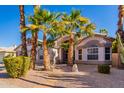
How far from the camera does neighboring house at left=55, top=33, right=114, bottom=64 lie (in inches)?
1068

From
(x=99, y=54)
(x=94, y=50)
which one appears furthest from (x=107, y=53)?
(x=94, y=50)

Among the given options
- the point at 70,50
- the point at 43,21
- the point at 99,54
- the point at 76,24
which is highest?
the point at 76,24

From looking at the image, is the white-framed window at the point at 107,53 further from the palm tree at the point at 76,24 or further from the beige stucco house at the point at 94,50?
the palm tree at the point at 76,24

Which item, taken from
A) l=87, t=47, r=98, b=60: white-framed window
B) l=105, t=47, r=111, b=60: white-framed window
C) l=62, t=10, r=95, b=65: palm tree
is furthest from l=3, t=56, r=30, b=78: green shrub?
l=87, t=47, r=98, b=60: white-framed window

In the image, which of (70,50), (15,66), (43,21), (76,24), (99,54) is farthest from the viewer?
(99,54)

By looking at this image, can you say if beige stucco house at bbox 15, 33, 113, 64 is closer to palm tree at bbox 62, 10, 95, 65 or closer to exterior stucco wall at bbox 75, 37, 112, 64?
exterior stucco wall at bbox 75, 37, 112, 64

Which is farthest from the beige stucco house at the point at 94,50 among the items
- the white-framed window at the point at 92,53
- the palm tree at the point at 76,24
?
the palm tree at the point at 76,24

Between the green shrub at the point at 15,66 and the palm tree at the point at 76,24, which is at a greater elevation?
the palm tree at the point at 76,24

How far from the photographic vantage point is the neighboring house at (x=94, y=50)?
89.0 ft

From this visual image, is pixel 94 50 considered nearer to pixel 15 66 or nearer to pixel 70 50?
pixel 70 50

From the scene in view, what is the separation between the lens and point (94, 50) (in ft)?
92.3

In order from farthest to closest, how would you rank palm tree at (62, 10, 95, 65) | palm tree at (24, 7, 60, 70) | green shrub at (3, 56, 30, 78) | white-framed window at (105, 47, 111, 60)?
1. white-framed window at (105, 47, 111, 60)
2. palm tree at (62, 10, 95, 65)
3. palm tree at (24, 7, 60, 70)
4. green shrub at (3, 56, 30, 78)

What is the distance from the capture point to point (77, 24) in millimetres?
24031
